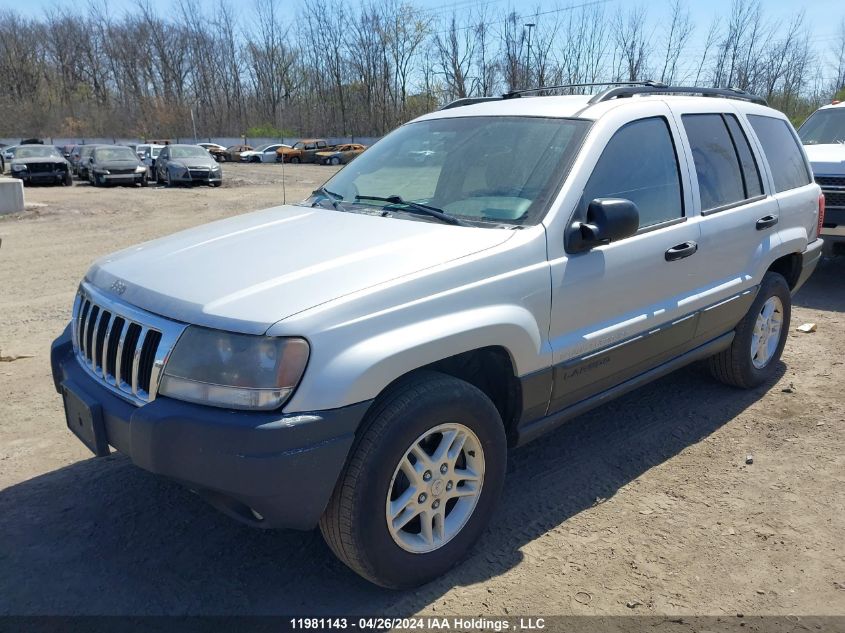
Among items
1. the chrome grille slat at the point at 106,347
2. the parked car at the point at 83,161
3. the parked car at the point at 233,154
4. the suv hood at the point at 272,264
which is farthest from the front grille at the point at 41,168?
the parked car at the point at 233,154

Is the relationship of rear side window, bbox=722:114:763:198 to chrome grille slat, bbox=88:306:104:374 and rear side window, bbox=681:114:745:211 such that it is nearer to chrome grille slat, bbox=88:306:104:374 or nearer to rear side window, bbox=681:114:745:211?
rear side window, bbox=681:114:745:211

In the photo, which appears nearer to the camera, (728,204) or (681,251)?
(681,251)

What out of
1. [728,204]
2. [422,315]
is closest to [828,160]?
[728,204]

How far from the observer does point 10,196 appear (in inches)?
636

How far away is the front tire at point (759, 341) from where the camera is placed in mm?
4613

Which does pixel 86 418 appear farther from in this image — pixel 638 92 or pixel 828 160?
pixel 828 160

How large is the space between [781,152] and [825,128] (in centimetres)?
552

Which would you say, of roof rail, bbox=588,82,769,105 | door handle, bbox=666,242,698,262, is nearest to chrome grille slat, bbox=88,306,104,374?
roof rail, bbox=588,82,769,105

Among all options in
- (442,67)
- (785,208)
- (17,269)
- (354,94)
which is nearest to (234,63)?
(354,94)

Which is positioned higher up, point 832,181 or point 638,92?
point 638,92

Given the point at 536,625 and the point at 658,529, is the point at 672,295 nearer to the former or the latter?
the point at 658,529

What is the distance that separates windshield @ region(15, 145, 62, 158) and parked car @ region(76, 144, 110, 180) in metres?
1.38

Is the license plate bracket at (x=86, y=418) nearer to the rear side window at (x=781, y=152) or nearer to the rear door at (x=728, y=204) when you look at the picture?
the rear door at (x=728, y=204)

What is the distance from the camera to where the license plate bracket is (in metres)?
2.59
